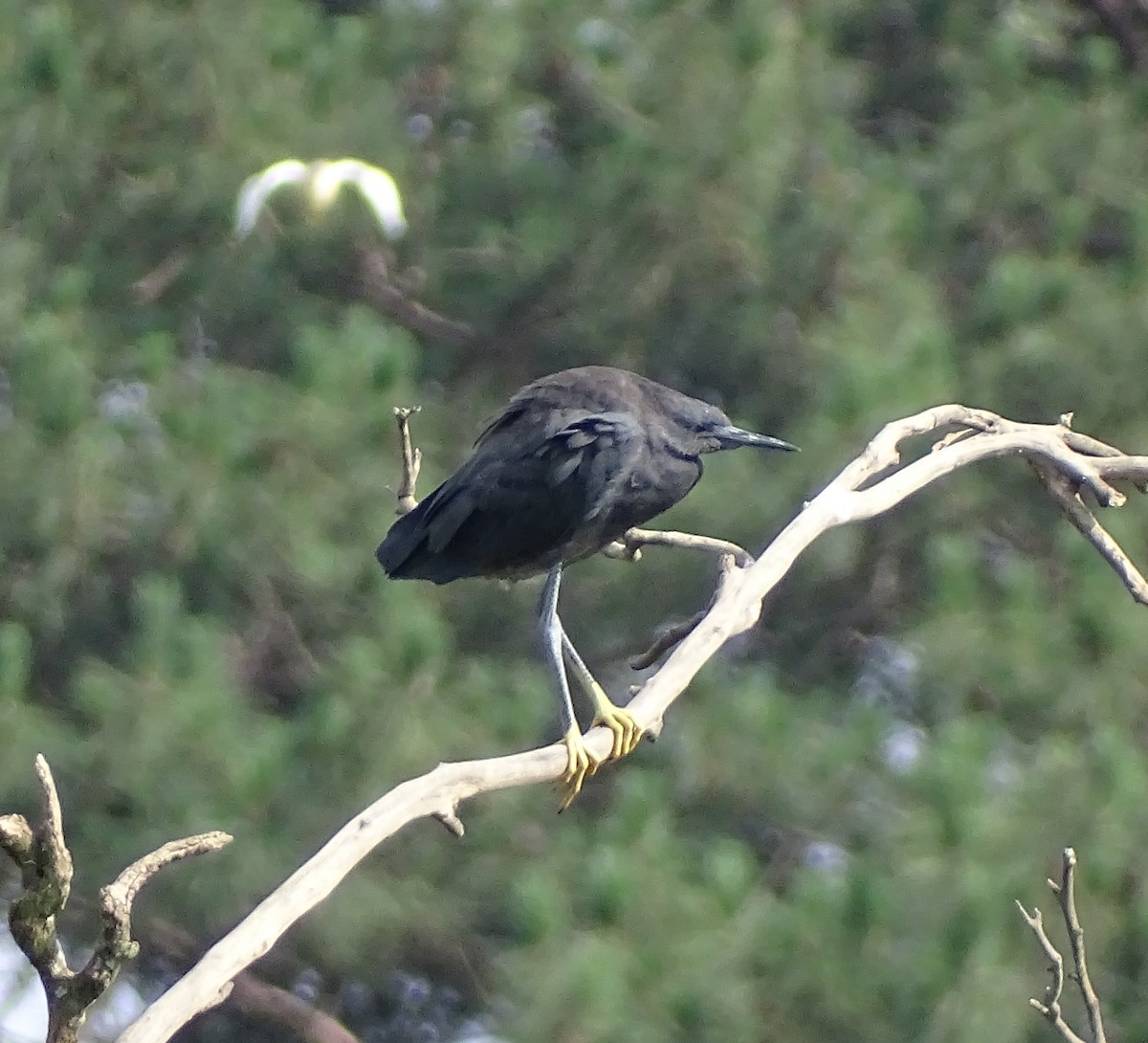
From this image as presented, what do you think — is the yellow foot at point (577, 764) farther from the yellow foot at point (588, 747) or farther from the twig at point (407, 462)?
the twig at point (407, 462)

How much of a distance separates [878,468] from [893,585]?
353cm

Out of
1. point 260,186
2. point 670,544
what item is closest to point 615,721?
point 670,544

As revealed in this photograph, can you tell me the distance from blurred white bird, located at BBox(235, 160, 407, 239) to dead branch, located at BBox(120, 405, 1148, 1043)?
2.97 meters

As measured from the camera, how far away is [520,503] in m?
2.68

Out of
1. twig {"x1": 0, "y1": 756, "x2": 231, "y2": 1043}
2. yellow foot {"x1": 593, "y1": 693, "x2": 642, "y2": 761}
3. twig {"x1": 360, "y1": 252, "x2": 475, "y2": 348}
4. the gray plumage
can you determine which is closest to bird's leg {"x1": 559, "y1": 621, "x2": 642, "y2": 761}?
yellow foot {"x1": 593, "y1": 693, "x2": 642, "y2": 761}

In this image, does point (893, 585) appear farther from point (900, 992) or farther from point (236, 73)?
point (236, 73)

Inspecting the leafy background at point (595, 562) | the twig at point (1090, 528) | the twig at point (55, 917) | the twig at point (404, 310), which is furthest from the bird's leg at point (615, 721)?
the twig at point (404, 310)

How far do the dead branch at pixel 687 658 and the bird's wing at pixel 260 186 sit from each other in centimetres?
295

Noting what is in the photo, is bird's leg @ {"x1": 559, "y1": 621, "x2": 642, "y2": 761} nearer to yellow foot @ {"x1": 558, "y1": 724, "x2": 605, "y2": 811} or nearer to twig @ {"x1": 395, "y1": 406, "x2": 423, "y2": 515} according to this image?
yellow foot @ {"x1": 558, "y1": 724, "x2": 605, "y2": 811}

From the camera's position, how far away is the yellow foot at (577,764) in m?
2.34

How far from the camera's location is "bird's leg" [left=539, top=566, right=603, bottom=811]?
93.7 inches

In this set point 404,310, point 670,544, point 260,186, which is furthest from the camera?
point 404,310

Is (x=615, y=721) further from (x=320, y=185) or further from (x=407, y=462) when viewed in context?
(x=320, y=185)

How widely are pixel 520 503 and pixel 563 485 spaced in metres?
0.10
